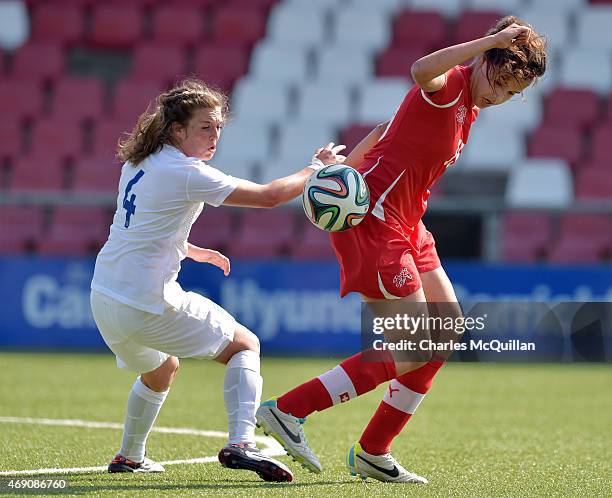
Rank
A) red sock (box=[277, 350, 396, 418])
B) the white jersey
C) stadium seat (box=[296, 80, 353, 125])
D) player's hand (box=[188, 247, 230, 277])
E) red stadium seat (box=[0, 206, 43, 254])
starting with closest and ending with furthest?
the white jersey
red sock (box=[277, 350, 396, 418])
player's hand (box=[188, 247, 230, 277])
red stadium seat (box=[0, 206, 43, 254])
stadium seat (box=[296, 80, 353, 125])

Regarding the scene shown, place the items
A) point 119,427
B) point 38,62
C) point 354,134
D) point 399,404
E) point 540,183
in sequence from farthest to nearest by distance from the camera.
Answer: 1. point 38,62
2. point 354,134
3. point 540,183
4. point 119,427
5. point 399,404

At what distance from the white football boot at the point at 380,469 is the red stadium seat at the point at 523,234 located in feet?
23.0

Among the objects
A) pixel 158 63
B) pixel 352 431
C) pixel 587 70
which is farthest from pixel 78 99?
pixel 352 431

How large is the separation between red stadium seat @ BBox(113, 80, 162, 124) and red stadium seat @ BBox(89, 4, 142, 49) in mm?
1548

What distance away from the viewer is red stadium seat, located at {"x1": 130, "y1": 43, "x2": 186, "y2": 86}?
16.1 metres

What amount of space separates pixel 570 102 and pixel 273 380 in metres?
7.62

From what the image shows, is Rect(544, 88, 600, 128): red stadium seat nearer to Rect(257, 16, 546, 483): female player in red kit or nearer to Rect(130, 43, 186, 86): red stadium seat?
Rect(130, 43, 186, 86): red stadium seat

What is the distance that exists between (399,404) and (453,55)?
159cm

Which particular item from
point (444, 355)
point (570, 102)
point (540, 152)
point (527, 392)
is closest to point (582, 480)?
point (444, 355)

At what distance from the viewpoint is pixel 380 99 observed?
1546cm

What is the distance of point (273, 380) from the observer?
31.9ft

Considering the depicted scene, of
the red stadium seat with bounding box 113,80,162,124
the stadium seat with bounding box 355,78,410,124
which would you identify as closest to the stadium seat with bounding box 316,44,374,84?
the stadium seat with bounding box 355,78,410,124

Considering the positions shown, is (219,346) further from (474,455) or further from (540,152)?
(540,152)

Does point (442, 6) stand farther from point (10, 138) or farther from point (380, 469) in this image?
point (380, 469)
